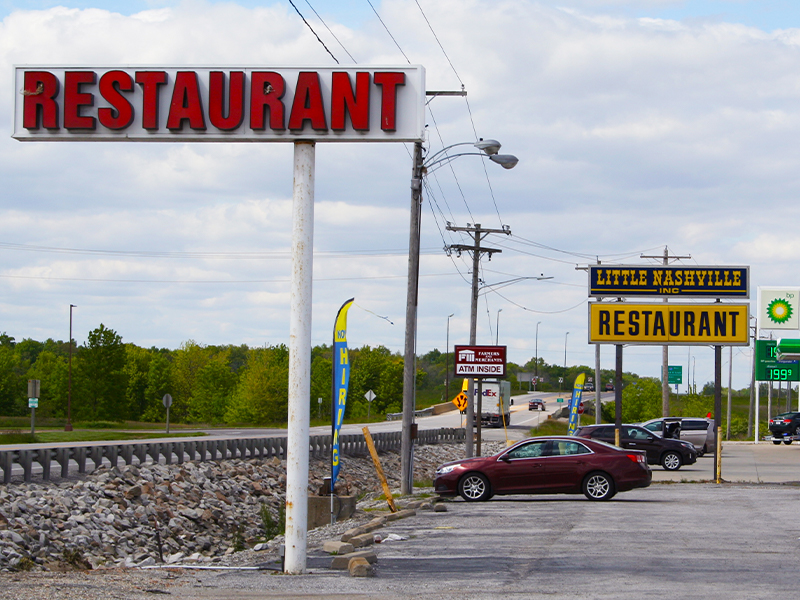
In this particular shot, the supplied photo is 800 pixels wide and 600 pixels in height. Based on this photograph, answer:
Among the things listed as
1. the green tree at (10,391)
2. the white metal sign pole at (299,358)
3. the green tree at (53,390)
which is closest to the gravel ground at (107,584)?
the white metal sign pole at (299,358)

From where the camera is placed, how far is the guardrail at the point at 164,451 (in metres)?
26.2

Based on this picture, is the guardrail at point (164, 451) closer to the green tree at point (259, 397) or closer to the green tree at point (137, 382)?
the green tree at point (259, 397)

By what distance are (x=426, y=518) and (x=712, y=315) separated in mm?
14554

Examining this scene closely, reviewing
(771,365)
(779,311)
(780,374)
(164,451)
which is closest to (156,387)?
(779,311)

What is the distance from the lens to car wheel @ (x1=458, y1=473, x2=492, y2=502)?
20453 millimetres

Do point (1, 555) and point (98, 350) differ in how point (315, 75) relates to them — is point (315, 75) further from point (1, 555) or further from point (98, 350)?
point (98, 350)

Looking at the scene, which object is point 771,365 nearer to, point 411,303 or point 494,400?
point 494,400

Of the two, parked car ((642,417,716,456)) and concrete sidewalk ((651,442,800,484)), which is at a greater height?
parked car ((642,417,716,456))

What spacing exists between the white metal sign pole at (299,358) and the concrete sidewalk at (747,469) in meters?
20.8

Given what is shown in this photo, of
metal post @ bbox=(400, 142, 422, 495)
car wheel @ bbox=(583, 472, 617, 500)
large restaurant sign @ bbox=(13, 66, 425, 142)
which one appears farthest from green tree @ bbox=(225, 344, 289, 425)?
large restaurant sign @ bbox=(13, 66, 425, 142)

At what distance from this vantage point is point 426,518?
17094 millimetres

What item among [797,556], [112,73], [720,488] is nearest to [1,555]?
[112,73]

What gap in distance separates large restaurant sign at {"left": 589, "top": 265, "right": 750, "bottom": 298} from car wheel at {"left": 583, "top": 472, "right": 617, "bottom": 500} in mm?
9295

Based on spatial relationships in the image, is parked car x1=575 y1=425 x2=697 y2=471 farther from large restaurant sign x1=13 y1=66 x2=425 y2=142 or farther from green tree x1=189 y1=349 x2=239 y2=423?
green tree x1=189 y1=349 x2=239 y2=423
